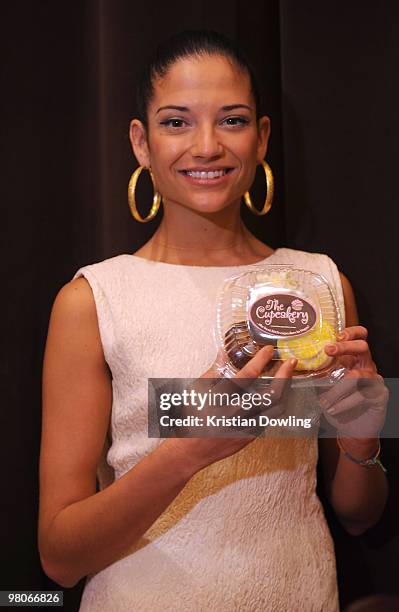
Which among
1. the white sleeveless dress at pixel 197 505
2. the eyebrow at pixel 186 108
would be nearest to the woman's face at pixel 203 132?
the eyebrow at pixel 186 108

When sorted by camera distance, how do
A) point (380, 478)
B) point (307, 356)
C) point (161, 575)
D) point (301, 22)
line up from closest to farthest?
1. point (307, 356)
2. point (161, 575)
3. point (380, 478)
4. point (301, 22)

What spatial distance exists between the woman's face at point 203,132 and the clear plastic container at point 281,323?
0.51 ft

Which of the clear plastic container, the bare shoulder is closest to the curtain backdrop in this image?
the bare shoulder

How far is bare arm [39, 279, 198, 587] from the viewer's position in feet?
2.80

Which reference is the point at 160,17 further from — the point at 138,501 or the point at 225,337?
the point at 138,501

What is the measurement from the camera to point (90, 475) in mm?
910

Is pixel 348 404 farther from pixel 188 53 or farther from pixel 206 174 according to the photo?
pixel 188 53

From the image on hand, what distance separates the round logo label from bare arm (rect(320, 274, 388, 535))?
24 centimetres

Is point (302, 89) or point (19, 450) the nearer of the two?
point (19, 450)

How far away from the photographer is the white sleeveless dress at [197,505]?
894 millimetres

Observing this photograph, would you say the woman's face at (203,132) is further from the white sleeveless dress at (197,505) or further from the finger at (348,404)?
the finger at (348,404)

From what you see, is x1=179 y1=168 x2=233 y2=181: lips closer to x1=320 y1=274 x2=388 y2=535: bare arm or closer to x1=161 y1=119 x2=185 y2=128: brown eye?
x1=161 y1=119 x2=185 y2=128: brown eye

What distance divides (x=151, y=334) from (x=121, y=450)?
130 mm

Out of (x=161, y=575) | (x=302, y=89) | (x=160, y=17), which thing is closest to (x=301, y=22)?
(x=302, y=89)
